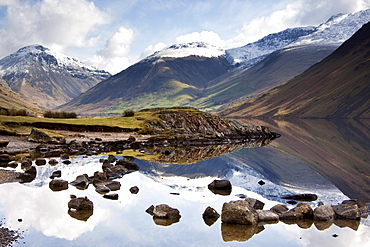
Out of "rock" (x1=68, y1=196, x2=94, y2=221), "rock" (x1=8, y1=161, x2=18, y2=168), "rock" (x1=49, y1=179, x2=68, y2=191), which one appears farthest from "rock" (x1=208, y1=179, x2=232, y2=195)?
"rock" (x1=8, y1=161, x2=18, y2=168)

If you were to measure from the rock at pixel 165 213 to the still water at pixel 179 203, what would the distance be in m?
0.58

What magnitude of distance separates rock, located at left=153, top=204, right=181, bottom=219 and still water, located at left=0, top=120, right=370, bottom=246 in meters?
0.58

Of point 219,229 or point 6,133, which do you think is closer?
point 219,229

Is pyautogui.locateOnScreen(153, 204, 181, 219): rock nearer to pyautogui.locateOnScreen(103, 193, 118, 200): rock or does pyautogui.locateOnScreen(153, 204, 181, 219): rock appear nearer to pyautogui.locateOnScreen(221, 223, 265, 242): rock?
pyautogui.locateOnScreen(221, 223, 265, 242): rock

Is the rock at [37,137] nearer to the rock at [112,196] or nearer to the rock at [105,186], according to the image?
the rock at [105,186]

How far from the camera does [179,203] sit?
80.6 feet

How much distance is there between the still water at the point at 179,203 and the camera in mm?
17734

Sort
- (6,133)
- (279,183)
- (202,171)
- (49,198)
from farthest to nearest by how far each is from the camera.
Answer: (6,133), (202,171), (279,183), (49,198)

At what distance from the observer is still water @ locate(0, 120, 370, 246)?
58.2 ft

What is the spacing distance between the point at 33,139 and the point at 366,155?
169 ft

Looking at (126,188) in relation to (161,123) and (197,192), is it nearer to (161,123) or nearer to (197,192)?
(197,192)

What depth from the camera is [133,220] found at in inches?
800

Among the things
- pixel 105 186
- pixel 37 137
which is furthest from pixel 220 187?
pixel 37 137

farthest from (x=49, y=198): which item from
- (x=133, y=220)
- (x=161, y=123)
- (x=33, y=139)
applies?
(x=161, y=123)
